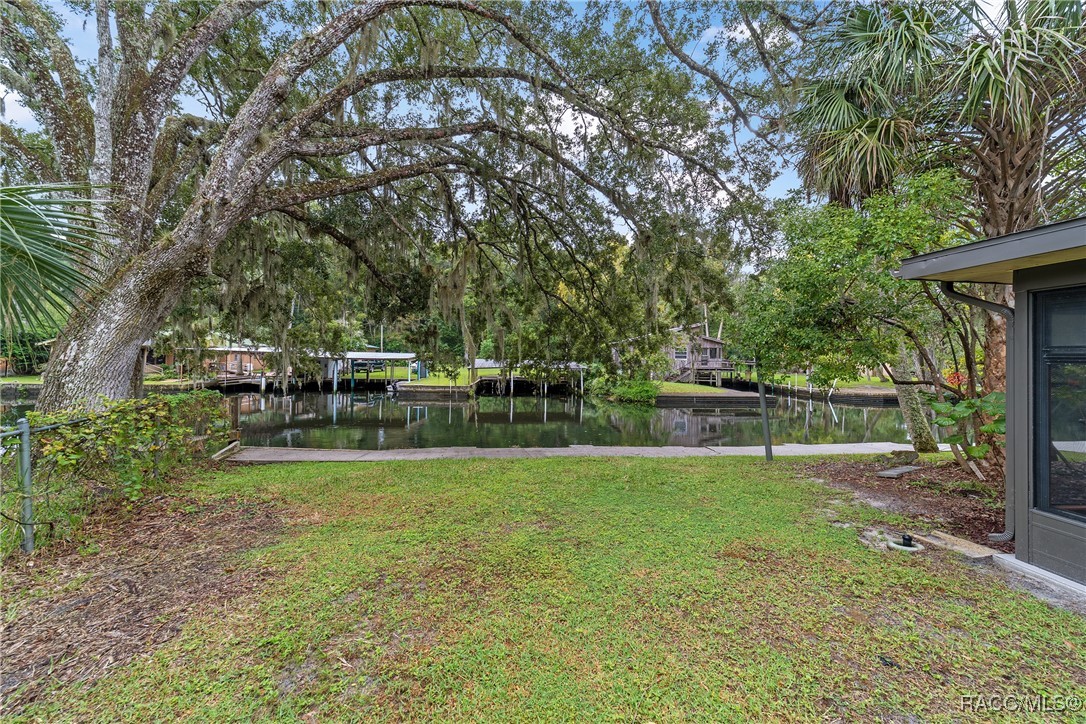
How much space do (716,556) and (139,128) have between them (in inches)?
278

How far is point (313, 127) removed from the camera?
588 centimetres

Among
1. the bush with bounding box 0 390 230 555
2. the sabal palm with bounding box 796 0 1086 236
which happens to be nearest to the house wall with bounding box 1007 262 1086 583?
the sabal palm with bounding box 796 0 1086 236

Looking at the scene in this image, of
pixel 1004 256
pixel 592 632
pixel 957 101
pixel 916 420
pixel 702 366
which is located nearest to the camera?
pixel 592 632

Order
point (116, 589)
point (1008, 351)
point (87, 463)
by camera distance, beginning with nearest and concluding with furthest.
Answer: point (116, 589)
point (1008, 351)
point (87, 463)

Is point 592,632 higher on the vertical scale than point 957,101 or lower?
lower

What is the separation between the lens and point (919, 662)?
191cm

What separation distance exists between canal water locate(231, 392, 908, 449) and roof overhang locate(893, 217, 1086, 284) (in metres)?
7.20

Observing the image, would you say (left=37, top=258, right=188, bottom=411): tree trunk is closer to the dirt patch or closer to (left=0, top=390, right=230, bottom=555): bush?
(left=0, top=390, right=230, bottom=555): bush

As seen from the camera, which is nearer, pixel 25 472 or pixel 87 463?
pixel 25 472

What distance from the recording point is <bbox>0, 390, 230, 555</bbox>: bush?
9.25ft

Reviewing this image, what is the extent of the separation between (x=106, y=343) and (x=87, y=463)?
66.6 inches

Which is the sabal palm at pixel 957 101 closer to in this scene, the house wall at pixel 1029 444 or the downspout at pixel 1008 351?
the downspout at pixel 1008 351

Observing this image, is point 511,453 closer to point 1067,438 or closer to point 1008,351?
point 1008,351

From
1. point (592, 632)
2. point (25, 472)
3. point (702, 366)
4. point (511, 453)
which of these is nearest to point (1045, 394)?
point (592, 632)
